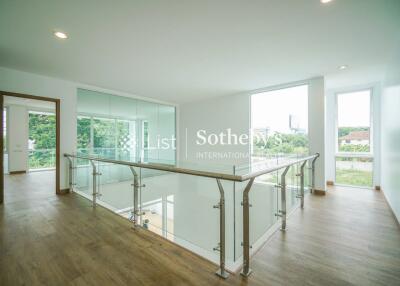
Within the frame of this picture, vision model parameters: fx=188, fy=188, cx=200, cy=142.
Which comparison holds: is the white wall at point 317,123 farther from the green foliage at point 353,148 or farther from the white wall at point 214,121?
the white wall at point 214,121

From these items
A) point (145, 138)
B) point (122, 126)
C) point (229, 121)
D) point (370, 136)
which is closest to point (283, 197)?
point (229, 121)

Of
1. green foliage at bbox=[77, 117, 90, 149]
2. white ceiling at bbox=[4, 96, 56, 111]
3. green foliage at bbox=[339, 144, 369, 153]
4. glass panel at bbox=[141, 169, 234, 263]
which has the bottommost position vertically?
glass panel at bbox=[141, 169, 234, 263]

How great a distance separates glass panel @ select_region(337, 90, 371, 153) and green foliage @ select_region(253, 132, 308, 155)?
1.65m

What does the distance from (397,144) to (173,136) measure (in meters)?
6.48

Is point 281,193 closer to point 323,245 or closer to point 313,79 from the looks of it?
point 323,245

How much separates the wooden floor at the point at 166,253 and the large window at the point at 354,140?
7.73 ft

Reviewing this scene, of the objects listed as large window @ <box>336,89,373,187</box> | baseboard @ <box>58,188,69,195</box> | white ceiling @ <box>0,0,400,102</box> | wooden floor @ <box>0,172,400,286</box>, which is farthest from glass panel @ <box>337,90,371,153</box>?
baseboard @ <box>58,188,69,195</box>

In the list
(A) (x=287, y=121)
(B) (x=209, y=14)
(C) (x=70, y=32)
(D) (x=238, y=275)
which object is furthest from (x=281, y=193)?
(C) (x=70, y=32)

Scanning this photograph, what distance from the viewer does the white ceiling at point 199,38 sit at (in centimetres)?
217

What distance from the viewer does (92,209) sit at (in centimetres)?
343

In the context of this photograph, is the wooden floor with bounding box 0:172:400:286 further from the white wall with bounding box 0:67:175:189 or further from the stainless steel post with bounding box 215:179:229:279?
the white wall with bounding box 0:67:175:189

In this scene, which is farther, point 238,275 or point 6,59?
point 6,59

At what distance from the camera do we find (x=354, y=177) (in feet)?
17.5

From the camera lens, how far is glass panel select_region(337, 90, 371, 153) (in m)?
5.27
